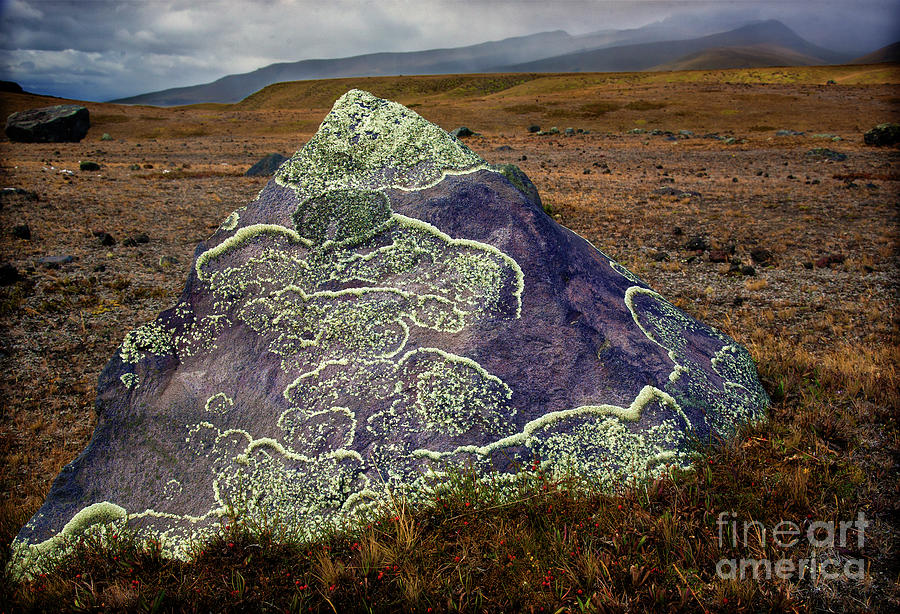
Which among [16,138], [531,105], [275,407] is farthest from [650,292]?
[531,105]

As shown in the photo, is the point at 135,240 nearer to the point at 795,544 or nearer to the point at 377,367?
the point at 377,367

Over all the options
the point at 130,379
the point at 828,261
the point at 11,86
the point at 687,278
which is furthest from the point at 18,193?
the point at 11,86

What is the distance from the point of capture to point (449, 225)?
3.96m

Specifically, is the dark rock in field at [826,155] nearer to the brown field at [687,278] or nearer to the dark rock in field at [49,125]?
the brown field at [687,278]

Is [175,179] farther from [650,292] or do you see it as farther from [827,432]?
[827,432]

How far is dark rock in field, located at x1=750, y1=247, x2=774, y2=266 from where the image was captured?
9772 millimetres

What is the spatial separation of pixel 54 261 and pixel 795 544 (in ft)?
38.8

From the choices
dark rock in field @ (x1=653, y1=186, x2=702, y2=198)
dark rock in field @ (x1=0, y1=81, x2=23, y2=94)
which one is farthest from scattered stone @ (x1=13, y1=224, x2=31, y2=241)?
dark rock in field @ (x1=0, y1=81, x2=23, y2=94)

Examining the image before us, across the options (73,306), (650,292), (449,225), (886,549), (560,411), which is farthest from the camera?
(73,306)

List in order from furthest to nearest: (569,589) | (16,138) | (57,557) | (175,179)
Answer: (16,138), (175,179), (57,557), (569,589)

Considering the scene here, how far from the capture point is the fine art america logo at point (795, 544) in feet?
7.84

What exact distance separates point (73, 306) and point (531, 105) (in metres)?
64.6

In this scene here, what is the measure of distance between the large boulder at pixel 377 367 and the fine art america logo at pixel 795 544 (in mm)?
607

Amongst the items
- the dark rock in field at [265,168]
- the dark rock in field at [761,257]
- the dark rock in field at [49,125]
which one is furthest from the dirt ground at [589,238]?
the dark rock in field at [49,125]
